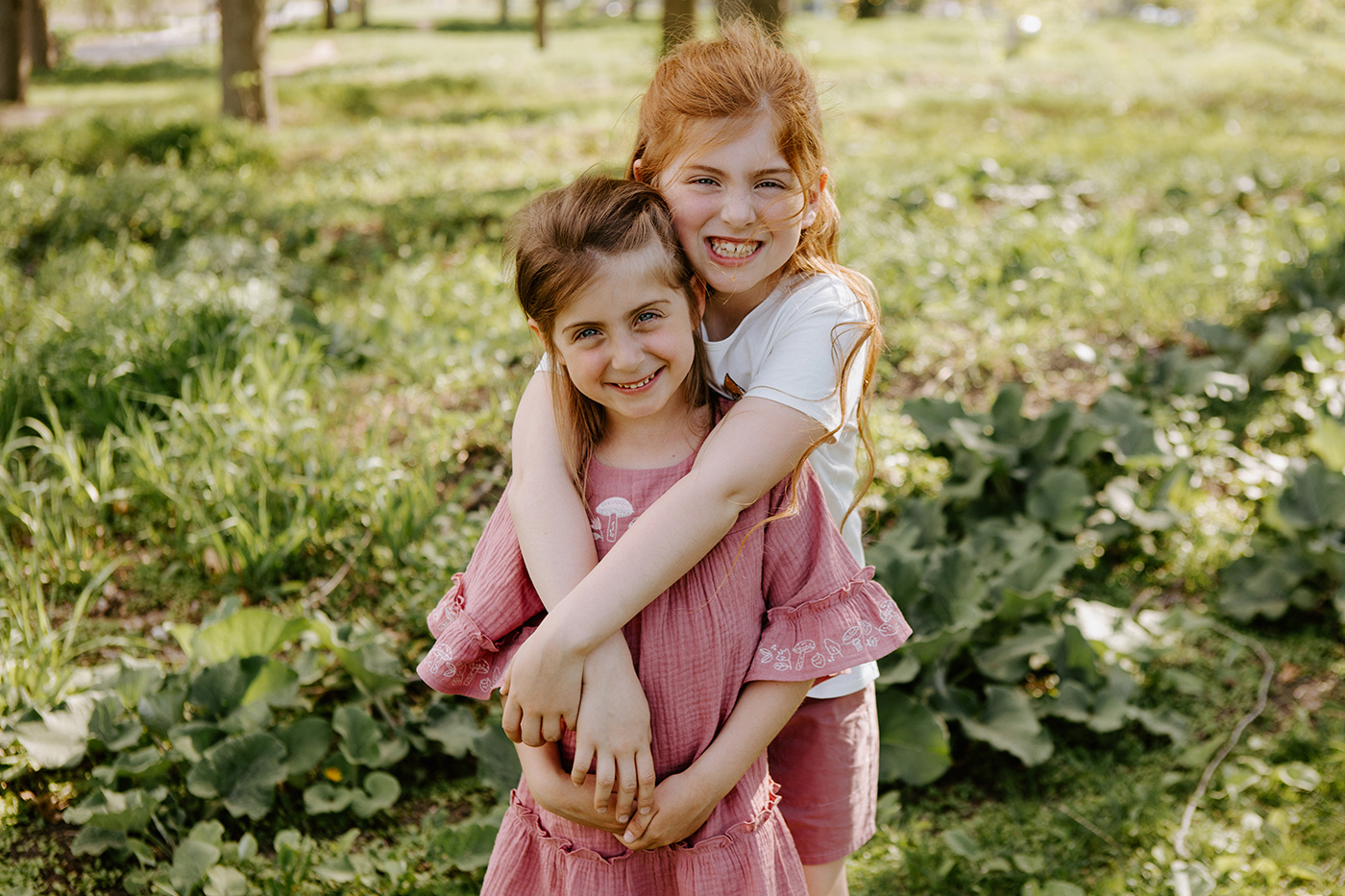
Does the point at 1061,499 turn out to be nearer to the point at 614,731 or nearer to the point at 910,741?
the point at 910,741

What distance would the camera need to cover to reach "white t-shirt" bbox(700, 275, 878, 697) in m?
1.47

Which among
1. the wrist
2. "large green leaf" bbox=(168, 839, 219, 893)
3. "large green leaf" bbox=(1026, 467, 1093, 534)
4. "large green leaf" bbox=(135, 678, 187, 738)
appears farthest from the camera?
"large green leaf" bbox=(1026, 467, 1093, 534)

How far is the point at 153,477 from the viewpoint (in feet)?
10.7

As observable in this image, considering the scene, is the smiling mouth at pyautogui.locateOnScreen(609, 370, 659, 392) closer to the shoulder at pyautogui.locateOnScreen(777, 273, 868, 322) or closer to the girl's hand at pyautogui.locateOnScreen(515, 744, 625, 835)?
the shoulder at pyautogui.locateOnScreen(777, 273, 868, 322)

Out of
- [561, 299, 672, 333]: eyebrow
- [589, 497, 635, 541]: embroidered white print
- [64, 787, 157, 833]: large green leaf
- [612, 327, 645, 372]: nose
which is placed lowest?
[64, 787, 157, 833]: large green leaf

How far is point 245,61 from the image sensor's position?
948 centimetres

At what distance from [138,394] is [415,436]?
3.37 ft

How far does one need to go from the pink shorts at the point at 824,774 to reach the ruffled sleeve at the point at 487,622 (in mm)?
508

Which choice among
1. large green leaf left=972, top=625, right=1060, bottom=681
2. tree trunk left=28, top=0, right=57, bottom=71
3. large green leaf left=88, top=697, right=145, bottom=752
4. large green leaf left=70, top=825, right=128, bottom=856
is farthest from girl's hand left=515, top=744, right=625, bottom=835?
tree trunk left=28, top=0, right=57, bottom=71

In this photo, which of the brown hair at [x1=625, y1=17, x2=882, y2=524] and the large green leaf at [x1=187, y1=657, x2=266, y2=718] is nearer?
the brown hair at [x1=625, y1=17, x2=882, y2=524]

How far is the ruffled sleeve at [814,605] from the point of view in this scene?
1500 millimetres

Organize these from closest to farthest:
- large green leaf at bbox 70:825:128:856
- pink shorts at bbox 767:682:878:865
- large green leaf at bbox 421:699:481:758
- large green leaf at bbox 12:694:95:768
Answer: pink shorts at bbox 767:682:878:865 → large green leaf at bbox 70:825:128:856 → large green leaf at bbox 12:694:95:768 → large green leaf at bbox 421:699:481:758

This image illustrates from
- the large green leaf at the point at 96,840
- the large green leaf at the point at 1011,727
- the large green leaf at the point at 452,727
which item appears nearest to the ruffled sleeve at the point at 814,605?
the large green leaf at the point at 1011,727

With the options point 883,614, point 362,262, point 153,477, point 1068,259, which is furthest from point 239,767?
point 1068,259
